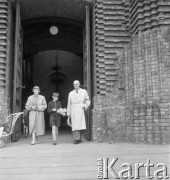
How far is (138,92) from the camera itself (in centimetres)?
845

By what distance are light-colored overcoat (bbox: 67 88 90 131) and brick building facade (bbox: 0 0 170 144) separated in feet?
2.66

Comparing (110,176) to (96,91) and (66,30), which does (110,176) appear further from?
(66,30)

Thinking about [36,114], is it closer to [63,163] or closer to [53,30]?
[63,163]

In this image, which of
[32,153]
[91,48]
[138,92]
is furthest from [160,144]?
[91,48]

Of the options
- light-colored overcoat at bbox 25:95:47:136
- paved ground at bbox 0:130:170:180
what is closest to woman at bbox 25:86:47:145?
light-colored overcoat at bbox 25:95:47:136

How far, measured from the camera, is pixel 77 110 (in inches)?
341

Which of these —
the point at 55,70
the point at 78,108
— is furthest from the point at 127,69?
the point at 55,70

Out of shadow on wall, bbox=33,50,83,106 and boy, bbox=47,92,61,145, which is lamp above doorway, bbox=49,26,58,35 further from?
shadow on wall, bbox=33,50,83,106

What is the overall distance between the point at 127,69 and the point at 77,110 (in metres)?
1.87

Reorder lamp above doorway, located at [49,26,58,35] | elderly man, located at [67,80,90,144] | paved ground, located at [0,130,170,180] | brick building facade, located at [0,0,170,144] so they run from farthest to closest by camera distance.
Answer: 1. lamp above doorway, located at [49,26,58,35]
2. elderly man, located at [67,80,90,144]
3. brick building facade, located at [0,0,170,144]
4. paved ground, located at [0,130,170,180]

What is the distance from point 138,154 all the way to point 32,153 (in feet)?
7.00

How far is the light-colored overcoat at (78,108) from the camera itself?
28.2 feet

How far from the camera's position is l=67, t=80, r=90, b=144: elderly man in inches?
338

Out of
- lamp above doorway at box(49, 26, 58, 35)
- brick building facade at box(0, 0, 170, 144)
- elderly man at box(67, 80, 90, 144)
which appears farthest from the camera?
lamp above doorway at box(49, 26, 58, 35)
